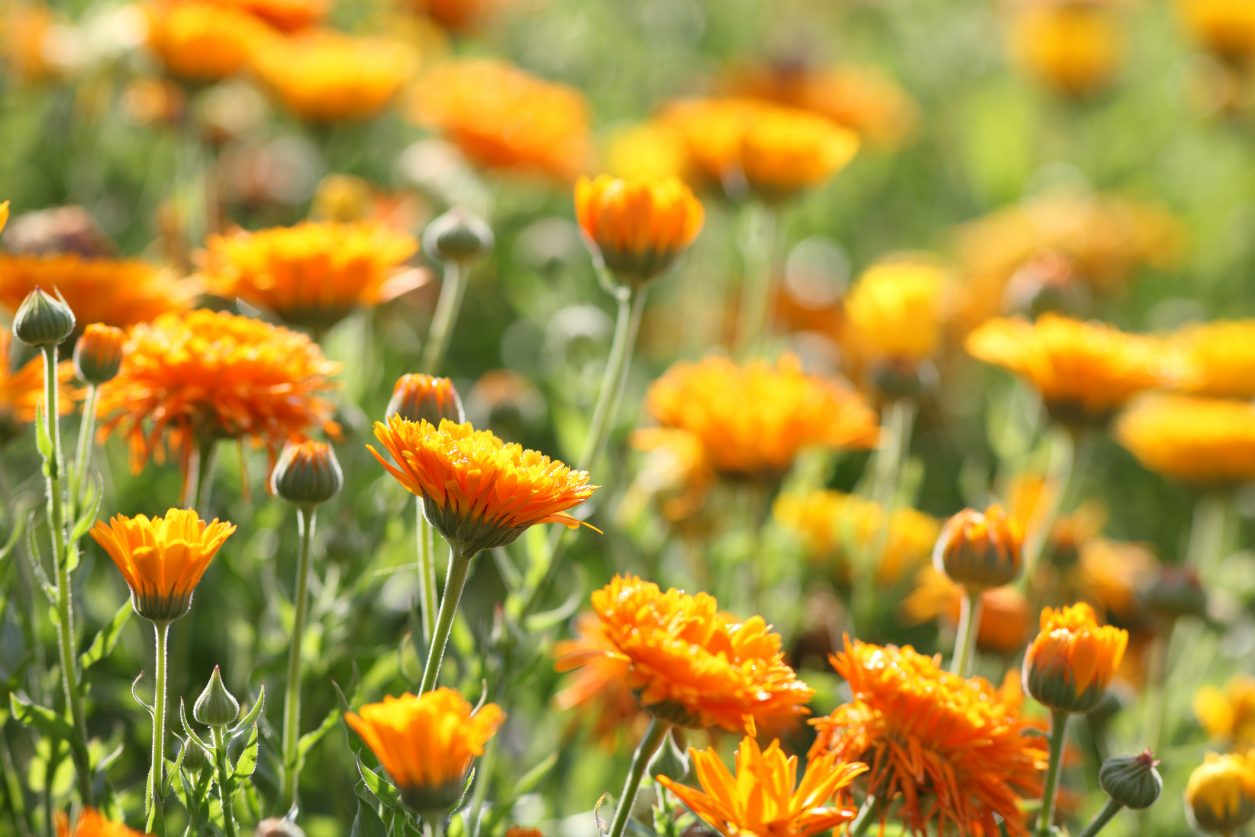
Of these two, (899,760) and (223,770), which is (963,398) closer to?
(899,760)

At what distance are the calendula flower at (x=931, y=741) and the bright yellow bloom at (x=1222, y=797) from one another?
7.7 inches

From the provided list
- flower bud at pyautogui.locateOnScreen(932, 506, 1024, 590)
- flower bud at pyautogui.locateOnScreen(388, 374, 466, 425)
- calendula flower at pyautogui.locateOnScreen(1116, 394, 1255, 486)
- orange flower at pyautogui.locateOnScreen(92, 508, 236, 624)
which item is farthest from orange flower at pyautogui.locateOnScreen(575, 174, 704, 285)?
calendula flower at pyautogui.locateOnScreen(1116, 394, 1255, 486)

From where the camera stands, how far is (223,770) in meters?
1.30

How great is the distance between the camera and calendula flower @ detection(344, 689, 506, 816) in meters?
1.09

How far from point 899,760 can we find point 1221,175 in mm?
4695

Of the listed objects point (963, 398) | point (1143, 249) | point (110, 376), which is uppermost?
point (110, 376)

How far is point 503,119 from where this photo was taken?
3.23 m

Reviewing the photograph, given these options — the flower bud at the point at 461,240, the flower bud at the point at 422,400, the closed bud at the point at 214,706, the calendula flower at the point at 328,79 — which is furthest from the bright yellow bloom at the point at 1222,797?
the calendula flower at the point at 328,79

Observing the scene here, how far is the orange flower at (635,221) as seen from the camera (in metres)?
1.83

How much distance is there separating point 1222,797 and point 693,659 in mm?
671

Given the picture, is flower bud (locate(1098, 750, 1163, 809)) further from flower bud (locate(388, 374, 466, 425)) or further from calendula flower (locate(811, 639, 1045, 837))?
flower bud (locate(388, 374, 466, 425))

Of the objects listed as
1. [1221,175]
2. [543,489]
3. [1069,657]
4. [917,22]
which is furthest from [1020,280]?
[917,22]

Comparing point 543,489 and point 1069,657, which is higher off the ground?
point 543,489

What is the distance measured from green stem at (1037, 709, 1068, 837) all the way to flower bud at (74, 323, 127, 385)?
3.41ft
